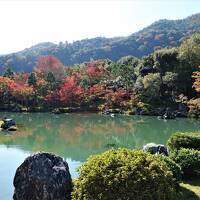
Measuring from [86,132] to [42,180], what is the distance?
28.3 metres

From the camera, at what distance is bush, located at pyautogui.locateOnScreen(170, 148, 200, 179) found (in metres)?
14.3

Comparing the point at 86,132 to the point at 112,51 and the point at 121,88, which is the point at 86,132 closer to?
the point at 121,88

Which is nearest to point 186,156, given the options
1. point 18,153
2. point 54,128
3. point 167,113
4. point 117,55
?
point 18,153

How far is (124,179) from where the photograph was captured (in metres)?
9.12

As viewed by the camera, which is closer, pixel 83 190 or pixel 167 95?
pixel 83 190

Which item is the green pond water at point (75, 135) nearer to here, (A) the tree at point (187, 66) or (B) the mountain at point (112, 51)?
(A) the tree at point (187, 66)

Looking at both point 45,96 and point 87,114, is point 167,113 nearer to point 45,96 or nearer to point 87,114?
point 87,114

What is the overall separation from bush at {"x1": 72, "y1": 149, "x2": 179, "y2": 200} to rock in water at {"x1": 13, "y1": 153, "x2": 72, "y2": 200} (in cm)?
61

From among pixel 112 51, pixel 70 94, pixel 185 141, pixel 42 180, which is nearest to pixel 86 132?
pixel 70 94

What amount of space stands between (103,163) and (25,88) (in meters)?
50.2

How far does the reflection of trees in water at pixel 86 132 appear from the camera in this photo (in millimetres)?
29594

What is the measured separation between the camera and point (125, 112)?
5284 centimetres

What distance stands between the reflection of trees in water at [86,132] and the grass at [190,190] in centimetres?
1101

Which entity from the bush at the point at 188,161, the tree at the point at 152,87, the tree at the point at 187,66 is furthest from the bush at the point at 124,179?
the tree at the point at 187,66
